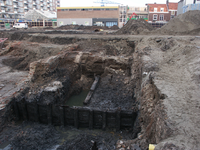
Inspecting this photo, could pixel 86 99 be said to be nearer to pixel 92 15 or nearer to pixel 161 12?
pixel 92 15

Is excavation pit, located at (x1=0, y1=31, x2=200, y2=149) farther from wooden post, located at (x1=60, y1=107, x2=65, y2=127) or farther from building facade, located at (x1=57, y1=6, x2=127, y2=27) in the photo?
building facade, located at (x1=57, y1=6, x2=127, y2=27)

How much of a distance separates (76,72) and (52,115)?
4.35 metres

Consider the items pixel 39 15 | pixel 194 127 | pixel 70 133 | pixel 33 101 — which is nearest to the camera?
pixel 194 127

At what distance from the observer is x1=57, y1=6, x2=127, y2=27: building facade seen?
4012 cm

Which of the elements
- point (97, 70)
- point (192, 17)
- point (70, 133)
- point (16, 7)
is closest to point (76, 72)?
point (97, 70)

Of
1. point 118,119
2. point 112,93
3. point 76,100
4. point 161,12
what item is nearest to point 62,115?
point 118,119

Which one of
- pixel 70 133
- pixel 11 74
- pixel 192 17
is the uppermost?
pixel 192 17

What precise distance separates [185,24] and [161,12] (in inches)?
1121

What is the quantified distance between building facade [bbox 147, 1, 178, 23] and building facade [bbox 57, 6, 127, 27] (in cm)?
961

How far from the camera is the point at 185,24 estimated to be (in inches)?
645

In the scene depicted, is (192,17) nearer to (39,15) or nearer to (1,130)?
(1,130)

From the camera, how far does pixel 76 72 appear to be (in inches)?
411

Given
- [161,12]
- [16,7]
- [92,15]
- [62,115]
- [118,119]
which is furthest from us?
[16,7]

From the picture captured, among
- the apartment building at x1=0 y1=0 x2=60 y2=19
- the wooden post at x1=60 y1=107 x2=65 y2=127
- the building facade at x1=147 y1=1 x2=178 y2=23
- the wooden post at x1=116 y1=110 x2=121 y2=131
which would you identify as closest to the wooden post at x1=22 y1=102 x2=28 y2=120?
the wooden post at x1=60 y1=107 x2=65 y2=127
